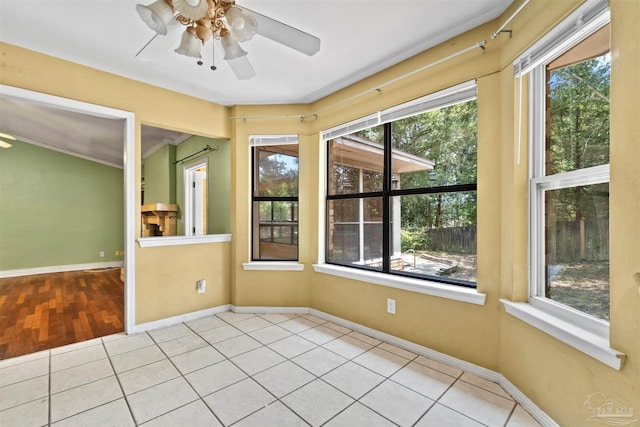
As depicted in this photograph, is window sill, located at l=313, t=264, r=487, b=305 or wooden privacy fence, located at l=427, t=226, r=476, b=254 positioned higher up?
wooden privacy fence, located at l=427, t=226, r=476, b=254

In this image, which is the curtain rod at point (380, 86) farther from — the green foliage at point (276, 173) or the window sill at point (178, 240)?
the window sill at point (178, 240)

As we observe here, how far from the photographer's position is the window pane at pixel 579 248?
132 centimetres

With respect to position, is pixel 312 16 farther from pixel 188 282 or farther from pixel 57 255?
pixel 57 255

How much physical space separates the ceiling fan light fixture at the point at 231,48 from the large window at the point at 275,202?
5.64ft

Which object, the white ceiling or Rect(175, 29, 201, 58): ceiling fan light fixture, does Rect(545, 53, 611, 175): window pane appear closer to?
the white ceiling

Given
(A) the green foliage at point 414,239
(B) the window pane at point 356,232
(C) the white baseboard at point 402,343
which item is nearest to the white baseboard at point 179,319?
(C) the white baseboard at point 402,343

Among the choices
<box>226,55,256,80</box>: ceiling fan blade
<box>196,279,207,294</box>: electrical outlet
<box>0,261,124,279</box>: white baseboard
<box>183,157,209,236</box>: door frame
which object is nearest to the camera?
<box>226,55,256,80</box>: ceiling fan blade

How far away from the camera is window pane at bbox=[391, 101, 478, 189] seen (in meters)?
2.07

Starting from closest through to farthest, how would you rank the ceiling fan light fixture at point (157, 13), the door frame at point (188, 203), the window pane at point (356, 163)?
the ceiling fan light fixture at point (157, 13) < the window pane at point (356, 163) < the door frame at point (188, 203)

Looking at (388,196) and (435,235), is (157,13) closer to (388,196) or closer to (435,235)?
(388,196)

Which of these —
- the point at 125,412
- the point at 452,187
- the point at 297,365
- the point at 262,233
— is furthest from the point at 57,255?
the point at 452,187

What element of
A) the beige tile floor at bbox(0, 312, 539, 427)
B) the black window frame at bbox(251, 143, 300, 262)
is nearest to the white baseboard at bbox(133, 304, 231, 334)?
the beige tile floor at bbox(0, 312, 539, 427)

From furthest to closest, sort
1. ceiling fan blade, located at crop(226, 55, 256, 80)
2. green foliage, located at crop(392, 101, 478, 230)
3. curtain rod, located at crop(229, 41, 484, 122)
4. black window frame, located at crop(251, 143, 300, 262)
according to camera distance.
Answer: black window frame, located at crop(251, 143, 300, 262), green foliage, located at crop(392, 101, 478, 230), curtain rod, located at crop(229, 41, 484, 122), ceiling fan blade, located at crop(226, 55, 256, 80)

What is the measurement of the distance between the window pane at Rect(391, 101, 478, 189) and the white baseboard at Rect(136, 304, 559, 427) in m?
1.37
